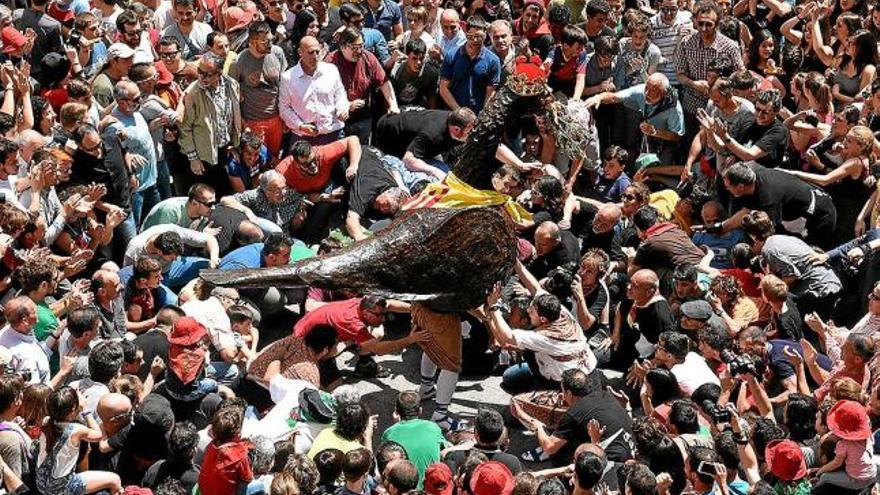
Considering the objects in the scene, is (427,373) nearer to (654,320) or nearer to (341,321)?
(341,321)

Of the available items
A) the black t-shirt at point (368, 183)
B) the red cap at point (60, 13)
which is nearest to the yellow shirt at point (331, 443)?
the black t-shirt at point (368, 183)

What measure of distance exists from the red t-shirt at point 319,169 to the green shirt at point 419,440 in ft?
11.5

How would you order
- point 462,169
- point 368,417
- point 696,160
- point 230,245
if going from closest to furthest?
point 368,417 < point 462,169 < point 230,245 < point 696,160

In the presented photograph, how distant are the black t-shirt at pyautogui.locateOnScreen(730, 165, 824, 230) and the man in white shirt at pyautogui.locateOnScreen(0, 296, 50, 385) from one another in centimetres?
554

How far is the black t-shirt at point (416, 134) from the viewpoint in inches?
519

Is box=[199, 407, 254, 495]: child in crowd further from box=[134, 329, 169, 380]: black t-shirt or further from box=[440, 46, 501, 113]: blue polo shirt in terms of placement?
box=[440, 46, 501, 113]: blue polo shirt

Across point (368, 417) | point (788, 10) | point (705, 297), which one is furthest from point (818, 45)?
point (368, 417)

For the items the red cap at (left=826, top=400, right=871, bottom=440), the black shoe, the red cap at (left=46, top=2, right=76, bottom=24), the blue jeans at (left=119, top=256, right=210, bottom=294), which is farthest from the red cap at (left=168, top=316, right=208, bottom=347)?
the red cap at (left=46, top=2, right=76, bottom=24)

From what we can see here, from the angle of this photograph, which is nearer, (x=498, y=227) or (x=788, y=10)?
(x=498, y=227)

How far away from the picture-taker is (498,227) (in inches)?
429

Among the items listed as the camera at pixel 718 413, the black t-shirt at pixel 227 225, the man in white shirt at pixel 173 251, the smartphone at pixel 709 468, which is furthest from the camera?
the black t-shirt at pixel 227 225

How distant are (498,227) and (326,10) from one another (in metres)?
4.85

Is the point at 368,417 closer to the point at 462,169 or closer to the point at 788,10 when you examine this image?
the point at 462,169

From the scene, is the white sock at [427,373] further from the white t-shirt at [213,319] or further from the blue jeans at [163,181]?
the blue jeans at [163,181]
